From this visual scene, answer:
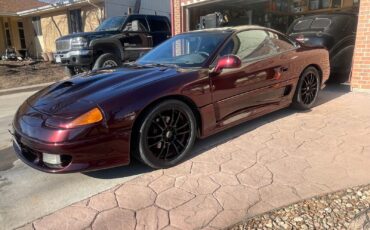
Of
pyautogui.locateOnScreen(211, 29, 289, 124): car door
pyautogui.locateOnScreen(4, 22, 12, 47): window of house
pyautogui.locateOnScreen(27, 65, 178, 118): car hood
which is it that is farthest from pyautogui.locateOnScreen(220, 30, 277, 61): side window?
pyautogui.locateOnScreen(4, 22, 12, 47): window of house

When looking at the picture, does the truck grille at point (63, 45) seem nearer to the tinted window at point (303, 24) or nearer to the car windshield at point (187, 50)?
the car windshield at point (187, 50)

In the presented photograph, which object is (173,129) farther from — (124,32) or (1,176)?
(124,32)

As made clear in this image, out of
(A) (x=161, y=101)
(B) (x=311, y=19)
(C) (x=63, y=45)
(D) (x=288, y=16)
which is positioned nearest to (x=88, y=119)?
(A) (x=161, y=101)

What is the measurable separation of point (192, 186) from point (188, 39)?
2.32m

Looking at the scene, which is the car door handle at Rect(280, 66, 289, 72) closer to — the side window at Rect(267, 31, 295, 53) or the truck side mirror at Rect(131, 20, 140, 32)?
the side window at Rect(267, 31, 295, 53)

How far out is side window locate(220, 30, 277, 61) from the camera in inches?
164

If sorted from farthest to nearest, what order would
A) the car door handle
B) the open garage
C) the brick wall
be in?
the open garage → the brick wall → the car door handle

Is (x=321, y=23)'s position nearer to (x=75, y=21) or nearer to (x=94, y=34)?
(x=94, y=34)

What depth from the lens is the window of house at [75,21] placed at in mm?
18625

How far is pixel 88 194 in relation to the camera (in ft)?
9.96

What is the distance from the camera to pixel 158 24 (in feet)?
37.6

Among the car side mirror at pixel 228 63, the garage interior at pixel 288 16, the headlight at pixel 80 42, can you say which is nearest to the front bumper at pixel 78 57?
the headlight at pixel 80 42

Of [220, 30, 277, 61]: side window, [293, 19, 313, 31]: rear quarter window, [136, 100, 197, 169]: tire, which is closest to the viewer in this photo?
[136, 100, 197, 169]: tire

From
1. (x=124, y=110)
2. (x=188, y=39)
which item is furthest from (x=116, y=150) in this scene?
(x=188, y=39)
